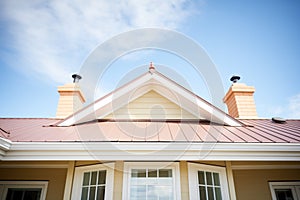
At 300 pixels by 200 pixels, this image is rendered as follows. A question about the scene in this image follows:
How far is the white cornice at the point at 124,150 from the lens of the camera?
9.92 ft

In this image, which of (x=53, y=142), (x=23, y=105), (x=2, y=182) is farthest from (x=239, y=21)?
(x=23, y=105)

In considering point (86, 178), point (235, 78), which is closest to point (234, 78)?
point (235, 78)

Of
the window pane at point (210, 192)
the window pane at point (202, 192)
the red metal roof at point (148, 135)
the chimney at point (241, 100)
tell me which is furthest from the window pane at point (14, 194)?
the chimney at point (241, 100)

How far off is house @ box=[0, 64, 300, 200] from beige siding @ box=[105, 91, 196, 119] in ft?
0.63

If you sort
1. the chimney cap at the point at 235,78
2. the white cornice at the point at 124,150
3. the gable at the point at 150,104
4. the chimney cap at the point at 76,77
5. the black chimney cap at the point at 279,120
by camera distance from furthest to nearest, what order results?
the chimney cap at the point at 235,78 < the chimney cap at the point at 76,77 < the black chimney cap at the point at 279,120 < the gable at the point at 150,104 < the white cornice at the point at 124,150

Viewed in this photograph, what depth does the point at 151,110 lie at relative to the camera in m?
5.08

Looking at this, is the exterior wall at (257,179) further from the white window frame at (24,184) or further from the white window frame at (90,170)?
the white window frame at (24,184)

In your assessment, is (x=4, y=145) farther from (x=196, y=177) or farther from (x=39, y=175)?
(x=196, y=177)

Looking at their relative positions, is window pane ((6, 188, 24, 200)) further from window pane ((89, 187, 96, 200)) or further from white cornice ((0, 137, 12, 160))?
window pane ((89, 187, 96, 200))

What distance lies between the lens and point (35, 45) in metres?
5.68

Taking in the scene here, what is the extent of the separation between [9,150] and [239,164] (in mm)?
4214

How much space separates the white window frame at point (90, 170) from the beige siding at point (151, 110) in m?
1.62

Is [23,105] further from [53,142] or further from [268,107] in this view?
[268,107]

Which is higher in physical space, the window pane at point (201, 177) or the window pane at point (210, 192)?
the window pane at point (201, 177)
